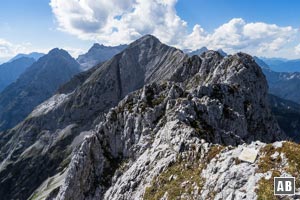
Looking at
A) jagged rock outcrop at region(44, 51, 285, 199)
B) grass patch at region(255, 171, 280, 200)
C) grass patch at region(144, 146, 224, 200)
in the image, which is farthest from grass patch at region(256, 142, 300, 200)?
grass patch at region(144, 146, 224, 200)

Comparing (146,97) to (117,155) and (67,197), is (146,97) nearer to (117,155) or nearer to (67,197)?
(117,155)

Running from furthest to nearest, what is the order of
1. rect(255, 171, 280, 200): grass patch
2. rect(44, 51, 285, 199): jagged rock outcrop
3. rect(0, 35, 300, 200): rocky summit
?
rect(44, 51, 285, 199): jagged rock outcrop, rect(0, 35, 300, 200): rocky summit, rect(255, 171, 280, 200): grass patch

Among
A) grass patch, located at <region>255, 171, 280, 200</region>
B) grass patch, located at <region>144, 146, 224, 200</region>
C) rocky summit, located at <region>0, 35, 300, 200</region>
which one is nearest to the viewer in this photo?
grass patch, located at <region>255, 171, 280, 200</region>

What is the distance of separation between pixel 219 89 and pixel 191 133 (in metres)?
49.7

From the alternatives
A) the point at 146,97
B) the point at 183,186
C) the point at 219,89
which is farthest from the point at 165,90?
the point at 183,186

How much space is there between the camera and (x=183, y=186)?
34500mm

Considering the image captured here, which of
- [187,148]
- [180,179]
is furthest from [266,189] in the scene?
[187,148]

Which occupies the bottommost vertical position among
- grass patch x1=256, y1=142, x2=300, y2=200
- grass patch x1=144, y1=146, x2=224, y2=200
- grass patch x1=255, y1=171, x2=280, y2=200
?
grass patch x1=144, y1=146, x2=224, y2=200

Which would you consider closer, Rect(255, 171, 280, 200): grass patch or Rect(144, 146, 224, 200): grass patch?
Rect(255, 171, 280, 200): grass patch

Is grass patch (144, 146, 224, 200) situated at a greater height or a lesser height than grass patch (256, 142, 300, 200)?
lesser

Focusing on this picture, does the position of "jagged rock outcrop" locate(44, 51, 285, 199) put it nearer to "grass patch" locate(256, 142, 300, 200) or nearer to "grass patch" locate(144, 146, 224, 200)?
"grass patch" locate(144, 146, 224, 200)

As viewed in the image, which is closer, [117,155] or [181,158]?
[181,158]

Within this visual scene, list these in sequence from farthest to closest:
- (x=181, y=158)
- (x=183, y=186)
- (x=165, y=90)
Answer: (x=165, y=90)
(x=181, y=158)
(x=183, y=186)

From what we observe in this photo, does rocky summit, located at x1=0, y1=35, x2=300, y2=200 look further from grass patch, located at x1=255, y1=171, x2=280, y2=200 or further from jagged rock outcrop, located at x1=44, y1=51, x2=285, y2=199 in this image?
jagged rock outcrop, located at x1=44, y1=51, x2=285, y2=199
